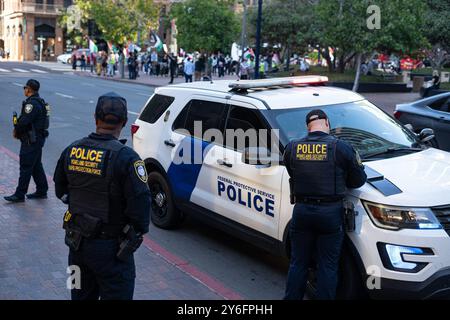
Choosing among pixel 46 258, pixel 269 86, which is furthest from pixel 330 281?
pixel 46 258

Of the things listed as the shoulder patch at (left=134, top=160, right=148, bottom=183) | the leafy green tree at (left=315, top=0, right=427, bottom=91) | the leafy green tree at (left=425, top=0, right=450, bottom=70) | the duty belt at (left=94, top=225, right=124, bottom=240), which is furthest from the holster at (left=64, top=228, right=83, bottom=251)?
the leafy green tree at (left=425, top=0, right=450, bottom=70)

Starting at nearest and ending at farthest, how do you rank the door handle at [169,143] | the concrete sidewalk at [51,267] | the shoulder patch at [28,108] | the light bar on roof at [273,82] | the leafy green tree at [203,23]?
the concrete sidewalk at [51,267] → the light bar on roof at [273,82] → the door handle at [169,143] → the shoulder patch at [28,108] → the leafy green tree at [203,23]

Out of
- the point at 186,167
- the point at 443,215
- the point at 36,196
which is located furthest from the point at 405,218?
the point at 36,196

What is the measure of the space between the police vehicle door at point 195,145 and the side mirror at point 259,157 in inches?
32.8

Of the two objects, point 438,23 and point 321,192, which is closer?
point 321,192

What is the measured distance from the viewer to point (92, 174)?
345 centimetres

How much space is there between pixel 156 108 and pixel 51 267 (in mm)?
2466

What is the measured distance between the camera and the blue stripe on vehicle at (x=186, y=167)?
Result: 6.07m

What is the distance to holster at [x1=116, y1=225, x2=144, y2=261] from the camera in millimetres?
3441

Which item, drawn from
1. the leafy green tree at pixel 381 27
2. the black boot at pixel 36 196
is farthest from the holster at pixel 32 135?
the leafy green tree at pixel 381 27

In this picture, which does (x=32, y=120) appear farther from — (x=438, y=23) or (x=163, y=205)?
(x=438, y=23)

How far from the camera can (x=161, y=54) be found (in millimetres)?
44344

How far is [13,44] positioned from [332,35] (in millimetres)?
68414

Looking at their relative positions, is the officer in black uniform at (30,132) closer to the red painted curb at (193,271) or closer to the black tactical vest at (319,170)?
the red painted curb at (193,271)
